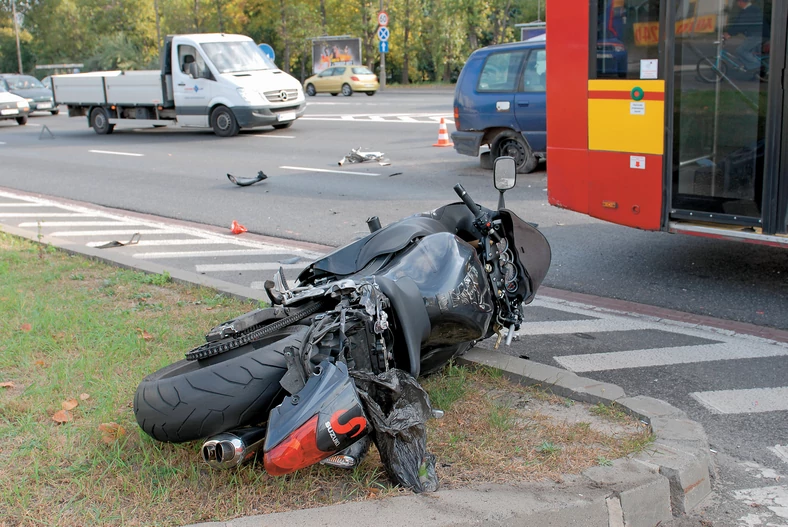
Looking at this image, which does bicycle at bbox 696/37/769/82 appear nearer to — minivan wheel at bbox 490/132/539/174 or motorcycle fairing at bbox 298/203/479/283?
motorcycle fairing at bbox 298/203/479/283

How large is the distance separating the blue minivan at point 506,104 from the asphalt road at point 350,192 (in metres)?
0.51

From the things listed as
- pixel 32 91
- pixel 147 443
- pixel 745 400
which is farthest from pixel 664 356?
pixel 32 91

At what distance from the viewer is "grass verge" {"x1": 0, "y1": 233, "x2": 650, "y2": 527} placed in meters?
3.25

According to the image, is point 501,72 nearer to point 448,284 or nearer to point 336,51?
point 448,284

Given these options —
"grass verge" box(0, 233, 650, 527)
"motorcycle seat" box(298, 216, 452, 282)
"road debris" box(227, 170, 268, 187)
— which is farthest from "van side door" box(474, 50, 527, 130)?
"motorcycle seat" box(298, 216, 452, 282)

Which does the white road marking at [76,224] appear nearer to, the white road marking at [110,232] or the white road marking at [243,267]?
the white road marking at [110,232]

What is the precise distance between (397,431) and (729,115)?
4.69m

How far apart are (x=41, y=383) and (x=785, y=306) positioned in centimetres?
536

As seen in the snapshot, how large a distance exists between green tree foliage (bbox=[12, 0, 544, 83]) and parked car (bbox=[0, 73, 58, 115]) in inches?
976

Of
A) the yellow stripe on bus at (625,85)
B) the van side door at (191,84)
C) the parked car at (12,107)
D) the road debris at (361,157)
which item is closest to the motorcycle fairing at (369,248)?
the yellow stripe on bus at (625,85)

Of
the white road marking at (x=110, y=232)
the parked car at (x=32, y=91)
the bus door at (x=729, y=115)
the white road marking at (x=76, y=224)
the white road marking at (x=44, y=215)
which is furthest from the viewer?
the parked car at (x=32, y=91)

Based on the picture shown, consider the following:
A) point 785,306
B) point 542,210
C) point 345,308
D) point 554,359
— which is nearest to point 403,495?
point 345,308

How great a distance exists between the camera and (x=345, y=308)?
3.52 m

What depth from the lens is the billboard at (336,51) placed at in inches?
2078
